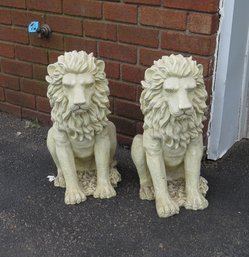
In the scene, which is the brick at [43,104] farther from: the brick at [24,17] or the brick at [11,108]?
the brick at [24,17]

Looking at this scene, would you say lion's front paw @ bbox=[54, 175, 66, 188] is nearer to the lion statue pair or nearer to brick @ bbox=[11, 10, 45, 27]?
the lion statue pair

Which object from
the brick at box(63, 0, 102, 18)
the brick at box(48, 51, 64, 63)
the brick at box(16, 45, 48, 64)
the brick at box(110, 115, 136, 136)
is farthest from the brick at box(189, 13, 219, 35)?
the brick at box(16, 45, 48, 64)

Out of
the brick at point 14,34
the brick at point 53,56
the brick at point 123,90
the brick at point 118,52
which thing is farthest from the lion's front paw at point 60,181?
the brick at point 14,34

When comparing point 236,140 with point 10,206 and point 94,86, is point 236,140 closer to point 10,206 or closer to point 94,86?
point 94,86

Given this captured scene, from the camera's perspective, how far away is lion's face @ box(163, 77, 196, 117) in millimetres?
2232

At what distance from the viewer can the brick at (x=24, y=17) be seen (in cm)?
337

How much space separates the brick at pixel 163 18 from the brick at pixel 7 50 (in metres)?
1.21

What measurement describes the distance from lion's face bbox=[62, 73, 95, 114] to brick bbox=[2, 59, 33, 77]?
132 cm

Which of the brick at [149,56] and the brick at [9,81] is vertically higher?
the brick at [149,56]

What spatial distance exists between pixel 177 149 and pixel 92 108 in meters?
0.50

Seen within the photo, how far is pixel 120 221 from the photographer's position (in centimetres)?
253

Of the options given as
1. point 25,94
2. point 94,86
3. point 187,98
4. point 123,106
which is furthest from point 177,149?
point 25,94

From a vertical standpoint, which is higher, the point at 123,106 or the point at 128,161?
the point at 123,106

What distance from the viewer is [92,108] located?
2.48 meters
